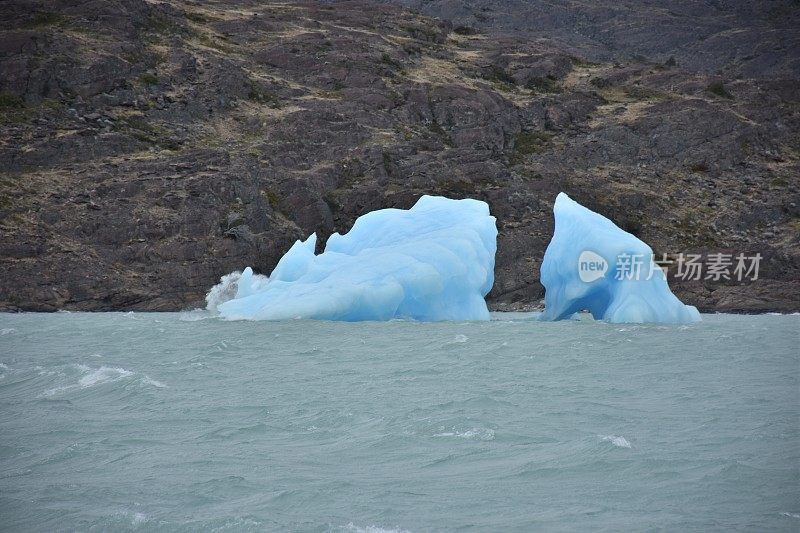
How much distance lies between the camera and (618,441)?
1535 cm

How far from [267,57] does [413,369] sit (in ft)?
238

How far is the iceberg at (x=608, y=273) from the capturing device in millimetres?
39281

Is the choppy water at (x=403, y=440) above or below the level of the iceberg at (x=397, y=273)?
above

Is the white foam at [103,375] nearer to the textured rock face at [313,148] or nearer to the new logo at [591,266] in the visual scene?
the new logo at [591,266]

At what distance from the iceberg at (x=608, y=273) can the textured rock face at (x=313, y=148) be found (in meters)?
24.1

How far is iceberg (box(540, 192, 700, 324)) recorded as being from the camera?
39.3 metres

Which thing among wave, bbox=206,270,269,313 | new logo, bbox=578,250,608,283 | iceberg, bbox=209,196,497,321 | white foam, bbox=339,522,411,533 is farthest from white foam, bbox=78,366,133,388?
wave, bbox=206,270,269,313

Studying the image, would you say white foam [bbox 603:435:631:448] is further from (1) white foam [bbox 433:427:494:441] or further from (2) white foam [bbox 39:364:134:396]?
(2) white foam [bbox 39:364:134:396]

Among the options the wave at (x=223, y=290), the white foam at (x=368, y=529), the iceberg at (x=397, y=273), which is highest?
the white foam at (x=368, y=529)

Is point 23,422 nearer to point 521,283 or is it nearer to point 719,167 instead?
point 521,283

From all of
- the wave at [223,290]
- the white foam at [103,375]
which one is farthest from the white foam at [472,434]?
the wave at [223,290]

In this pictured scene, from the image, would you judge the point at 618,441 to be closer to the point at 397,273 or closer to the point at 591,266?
the point at 397,273

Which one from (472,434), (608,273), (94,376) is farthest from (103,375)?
(608,273)

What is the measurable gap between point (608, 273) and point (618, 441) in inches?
988
